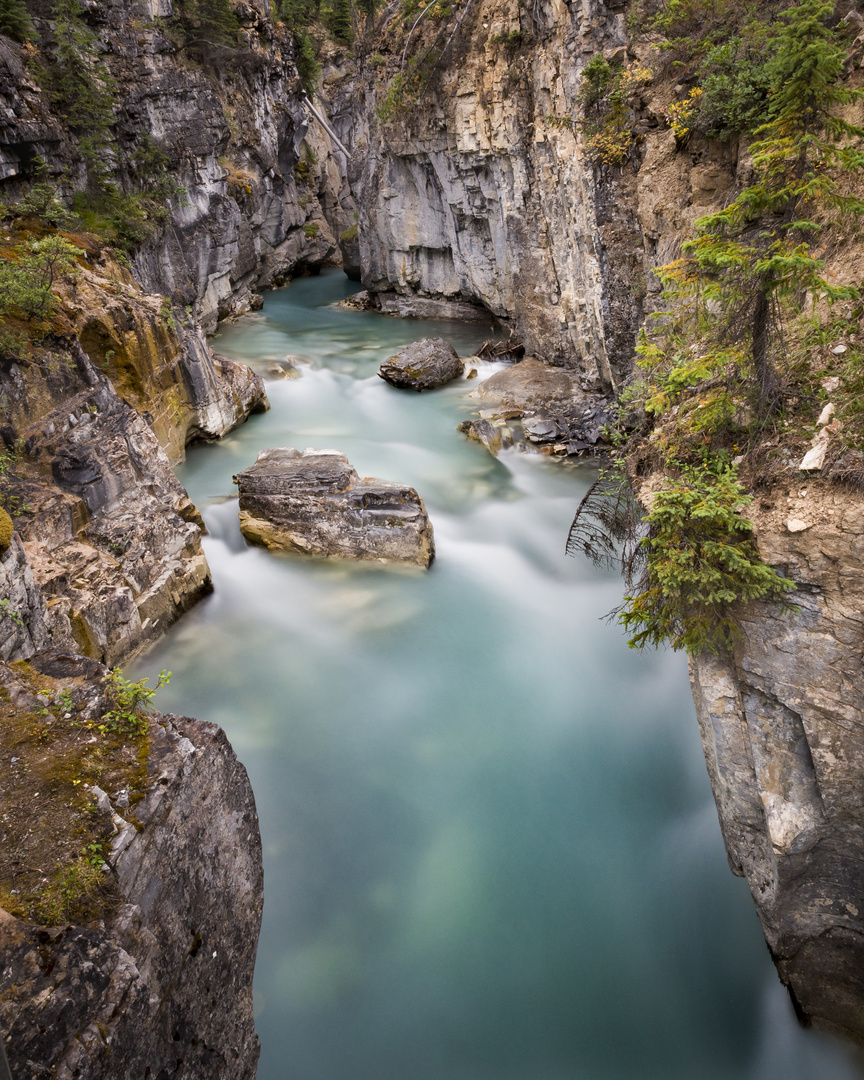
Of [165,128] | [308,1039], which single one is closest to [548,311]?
[165,128]

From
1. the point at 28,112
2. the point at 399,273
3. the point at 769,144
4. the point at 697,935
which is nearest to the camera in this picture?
the point at 769,144

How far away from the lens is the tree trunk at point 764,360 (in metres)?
4.42

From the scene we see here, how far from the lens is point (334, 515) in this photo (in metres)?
9.76

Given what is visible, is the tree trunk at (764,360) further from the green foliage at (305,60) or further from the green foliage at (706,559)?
the green foliage at (305,60)

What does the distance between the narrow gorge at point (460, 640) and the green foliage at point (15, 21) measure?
116mm

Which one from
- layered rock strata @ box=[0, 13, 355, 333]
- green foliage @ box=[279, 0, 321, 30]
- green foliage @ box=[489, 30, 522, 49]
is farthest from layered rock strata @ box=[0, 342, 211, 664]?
green foliage @ box=[279, 0, 321, 30]

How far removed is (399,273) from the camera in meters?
22.2

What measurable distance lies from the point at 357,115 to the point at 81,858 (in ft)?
85.0

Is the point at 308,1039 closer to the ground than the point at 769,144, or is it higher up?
closer to the ground

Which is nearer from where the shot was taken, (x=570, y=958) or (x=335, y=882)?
(x=570, y=958)

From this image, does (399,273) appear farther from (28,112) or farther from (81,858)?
(81,858)

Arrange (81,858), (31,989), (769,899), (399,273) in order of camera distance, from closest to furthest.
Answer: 1. (31,989)
2. (81,858)
3. (769,899)
4. (399,273)

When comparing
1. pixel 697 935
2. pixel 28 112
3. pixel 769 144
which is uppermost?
pixel 28 112

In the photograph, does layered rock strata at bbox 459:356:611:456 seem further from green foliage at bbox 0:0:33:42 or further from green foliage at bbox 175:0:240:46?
green foliage at bbox 175:0:240:46
